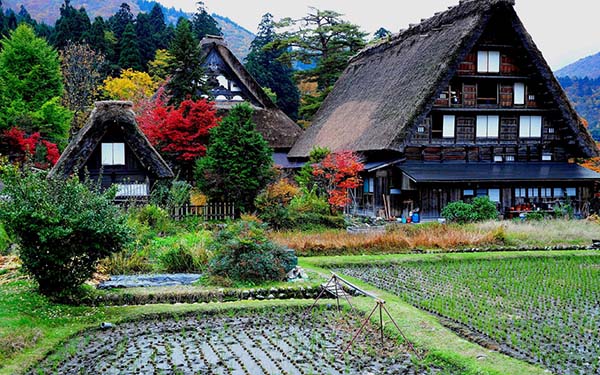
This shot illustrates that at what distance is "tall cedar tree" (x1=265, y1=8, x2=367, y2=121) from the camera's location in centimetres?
4425

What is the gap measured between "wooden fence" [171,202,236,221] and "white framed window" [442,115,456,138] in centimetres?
1188

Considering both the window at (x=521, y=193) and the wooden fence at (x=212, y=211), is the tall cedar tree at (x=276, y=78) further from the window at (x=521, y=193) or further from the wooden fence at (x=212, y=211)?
the wooden fence at (x=212, y=211)

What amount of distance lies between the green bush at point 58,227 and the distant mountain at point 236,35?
92551mm

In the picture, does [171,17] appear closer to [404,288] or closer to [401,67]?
[401,67]

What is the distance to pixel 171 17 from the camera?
12400 centimetres

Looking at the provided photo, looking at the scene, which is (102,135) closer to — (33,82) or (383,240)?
(383,240)

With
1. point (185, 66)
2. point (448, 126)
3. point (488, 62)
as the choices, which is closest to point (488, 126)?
point (448, 126)

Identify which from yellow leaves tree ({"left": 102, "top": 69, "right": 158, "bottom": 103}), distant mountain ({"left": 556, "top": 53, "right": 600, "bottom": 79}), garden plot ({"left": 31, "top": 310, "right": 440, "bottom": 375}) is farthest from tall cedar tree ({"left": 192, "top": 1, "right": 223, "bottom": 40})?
distant mountain ({"left": 556, "top": 53, "right": 600, "bottom": 79})

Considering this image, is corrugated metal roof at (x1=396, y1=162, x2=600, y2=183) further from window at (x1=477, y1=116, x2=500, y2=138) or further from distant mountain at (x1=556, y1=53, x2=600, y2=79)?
distant mountain at (x1=556, y1=53, x2=600, y2=79)

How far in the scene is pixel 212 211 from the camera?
21.7 metres

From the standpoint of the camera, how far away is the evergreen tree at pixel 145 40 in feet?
162

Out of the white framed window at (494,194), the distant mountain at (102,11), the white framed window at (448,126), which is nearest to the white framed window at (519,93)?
the white framed window at (448,126)

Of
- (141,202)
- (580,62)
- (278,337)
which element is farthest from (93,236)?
(580,62)

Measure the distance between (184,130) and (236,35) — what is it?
9267 centimetres
